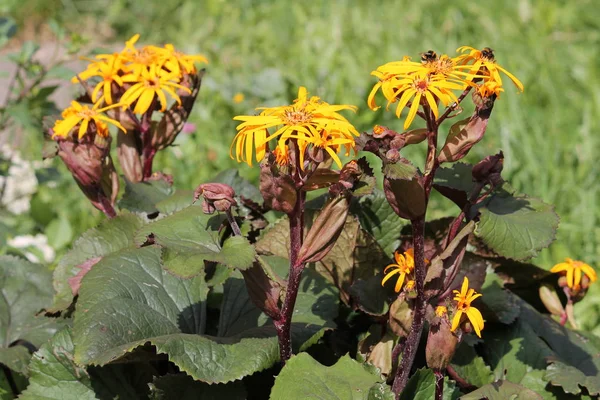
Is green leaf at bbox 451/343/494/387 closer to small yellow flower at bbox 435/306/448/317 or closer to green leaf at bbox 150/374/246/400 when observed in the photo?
small yellow flower at bbox 435/306/448/317

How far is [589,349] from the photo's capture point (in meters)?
2.09

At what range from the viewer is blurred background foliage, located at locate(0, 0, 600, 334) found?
10.8 feet

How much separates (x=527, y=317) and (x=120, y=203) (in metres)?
1.09

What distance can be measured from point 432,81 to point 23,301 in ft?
4.27

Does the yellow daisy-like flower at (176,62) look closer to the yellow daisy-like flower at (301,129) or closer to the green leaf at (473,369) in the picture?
the yellow daisy-like flower at (301,129)

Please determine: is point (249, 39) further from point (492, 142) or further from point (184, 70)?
point (184, 70)

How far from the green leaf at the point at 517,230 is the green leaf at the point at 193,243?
498 millimetres

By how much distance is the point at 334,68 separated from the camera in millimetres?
4637

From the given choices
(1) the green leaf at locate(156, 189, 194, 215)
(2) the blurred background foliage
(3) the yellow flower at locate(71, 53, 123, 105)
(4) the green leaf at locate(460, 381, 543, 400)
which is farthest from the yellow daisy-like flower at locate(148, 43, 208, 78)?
(4) the green leaf at locate(460, 381, 543, 400)

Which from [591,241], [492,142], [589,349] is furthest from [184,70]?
[492,142]

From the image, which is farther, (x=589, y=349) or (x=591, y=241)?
(x=591, y=241)

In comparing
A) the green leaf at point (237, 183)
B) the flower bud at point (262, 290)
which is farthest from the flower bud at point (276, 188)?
the green leaf at point (237, 183)

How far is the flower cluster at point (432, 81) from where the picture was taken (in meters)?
1.37

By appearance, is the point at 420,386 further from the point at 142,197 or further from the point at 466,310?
the point at 142,197
